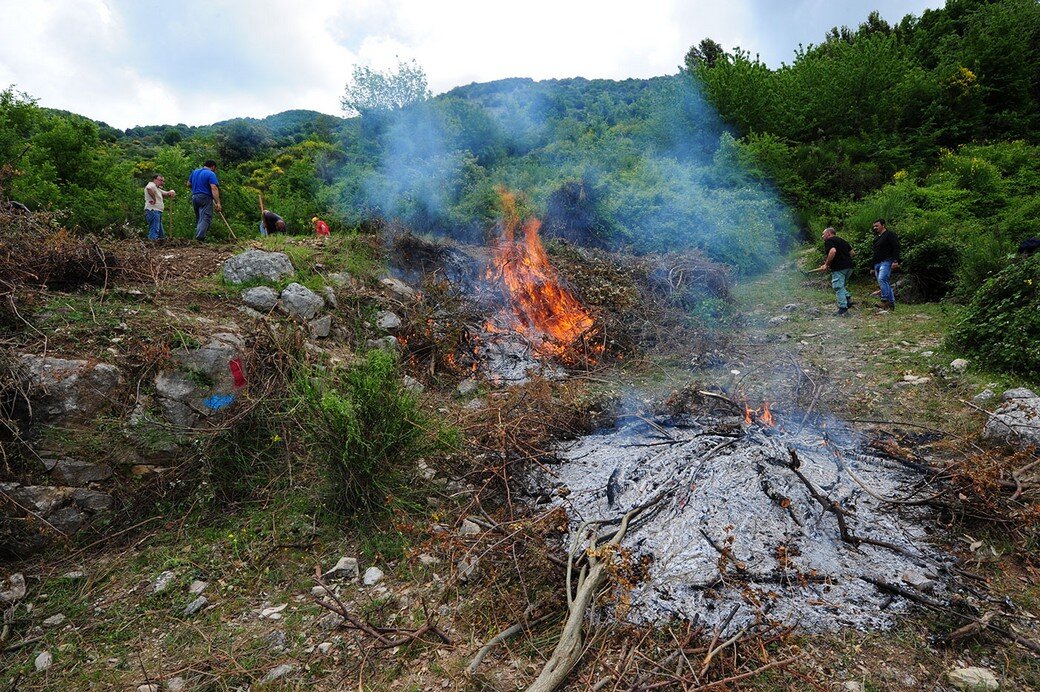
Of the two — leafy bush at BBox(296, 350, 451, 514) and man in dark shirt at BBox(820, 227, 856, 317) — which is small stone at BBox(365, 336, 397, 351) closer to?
leafy bush at BBox(296, 350, 451, 514)

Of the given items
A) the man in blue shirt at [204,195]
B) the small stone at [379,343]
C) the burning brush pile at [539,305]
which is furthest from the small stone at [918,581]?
the man in blue shirt at [204,195]

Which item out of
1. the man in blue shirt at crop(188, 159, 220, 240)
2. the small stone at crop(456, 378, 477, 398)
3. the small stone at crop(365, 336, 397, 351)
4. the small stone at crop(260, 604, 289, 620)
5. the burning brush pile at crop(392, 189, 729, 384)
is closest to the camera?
the small stone at crop(260, 604, 289, 620)

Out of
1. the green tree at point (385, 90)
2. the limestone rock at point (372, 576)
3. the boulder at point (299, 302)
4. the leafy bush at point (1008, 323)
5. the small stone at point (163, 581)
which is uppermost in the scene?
the green tree at point (385, 90)

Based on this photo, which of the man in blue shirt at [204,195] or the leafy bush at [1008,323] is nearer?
the leafy bush at [1008,323]

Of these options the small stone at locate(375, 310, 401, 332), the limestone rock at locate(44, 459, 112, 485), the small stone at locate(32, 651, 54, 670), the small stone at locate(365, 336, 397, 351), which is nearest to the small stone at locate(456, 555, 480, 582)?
the small stone at locate(32, 651, 54, 670)

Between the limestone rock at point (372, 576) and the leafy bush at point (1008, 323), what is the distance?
20.7 ft

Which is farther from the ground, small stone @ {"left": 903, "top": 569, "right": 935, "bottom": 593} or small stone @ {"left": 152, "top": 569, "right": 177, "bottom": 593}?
small stone @ {"left": 903, "top": 569, "right": 935, "bottom": 593}

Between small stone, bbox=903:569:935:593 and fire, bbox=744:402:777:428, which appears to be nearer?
small stone, bbox=903:569:935:593

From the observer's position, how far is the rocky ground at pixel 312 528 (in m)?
2.55

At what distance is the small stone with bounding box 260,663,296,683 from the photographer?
2565mm

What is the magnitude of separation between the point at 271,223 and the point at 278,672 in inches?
325

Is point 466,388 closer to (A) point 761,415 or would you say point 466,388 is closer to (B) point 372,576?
(B) point 372,576

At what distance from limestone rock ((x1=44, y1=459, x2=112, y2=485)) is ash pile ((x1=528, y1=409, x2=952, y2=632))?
3318mm

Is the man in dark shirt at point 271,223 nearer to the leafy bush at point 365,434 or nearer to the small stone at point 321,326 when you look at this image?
the small stone at point 321,326
